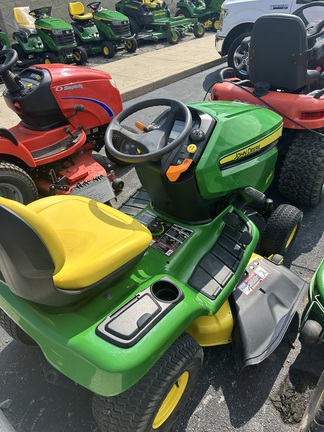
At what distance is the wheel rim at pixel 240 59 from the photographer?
5.44 meters

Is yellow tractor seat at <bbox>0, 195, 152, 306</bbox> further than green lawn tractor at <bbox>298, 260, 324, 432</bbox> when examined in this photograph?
No

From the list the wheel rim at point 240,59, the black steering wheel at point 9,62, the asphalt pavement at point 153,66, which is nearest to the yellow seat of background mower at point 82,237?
the black steering wheel at point 9,62

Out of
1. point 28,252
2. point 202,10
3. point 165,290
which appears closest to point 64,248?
point 28,252

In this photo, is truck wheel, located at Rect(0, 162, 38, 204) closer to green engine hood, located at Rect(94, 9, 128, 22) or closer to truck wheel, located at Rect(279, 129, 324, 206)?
truck wheel, located at Rect(279, 129, 324, 206)

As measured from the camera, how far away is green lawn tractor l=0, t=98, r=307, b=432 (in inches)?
50.1

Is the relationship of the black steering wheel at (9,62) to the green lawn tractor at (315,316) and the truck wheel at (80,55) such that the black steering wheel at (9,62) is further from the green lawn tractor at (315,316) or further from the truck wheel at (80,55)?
the truck wheel at (80,55)

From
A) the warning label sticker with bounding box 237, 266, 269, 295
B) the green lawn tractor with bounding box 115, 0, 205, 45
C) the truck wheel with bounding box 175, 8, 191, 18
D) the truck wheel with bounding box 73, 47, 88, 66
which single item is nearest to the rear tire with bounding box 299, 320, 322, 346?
the warning label sticker with bounding box 237, 266, 269, 295

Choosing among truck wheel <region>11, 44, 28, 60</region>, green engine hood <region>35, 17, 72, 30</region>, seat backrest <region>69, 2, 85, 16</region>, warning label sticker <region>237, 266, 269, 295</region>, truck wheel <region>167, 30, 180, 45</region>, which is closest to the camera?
warning label sticker <region>237, 266, 269, 295</region>

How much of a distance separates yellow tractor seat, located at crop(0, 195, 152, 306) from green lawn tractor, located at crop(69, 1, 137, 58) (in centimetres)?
783

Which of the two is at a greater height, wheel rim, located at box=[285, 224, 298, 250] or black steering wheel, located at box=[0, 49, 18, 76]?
black steering wheel, located at box=[0, 49, 18, 76]

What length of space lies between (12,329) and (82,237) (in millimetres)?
802

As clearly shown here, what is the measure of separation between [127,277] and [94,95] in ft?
7.81

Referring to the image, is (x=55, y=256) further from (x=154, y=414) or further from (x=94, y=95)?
(x=94, y=95)

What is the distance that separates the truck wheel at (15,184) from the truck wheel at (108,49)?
6602 mm
